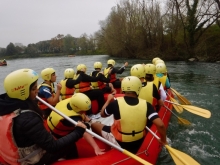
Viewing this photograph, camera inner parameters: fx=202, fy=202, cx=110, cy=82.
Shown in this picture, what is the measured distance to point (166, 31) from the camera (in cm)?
2858

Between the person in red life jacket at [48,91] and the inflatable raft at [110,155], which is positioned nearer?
the inflatable raft at [110,155]

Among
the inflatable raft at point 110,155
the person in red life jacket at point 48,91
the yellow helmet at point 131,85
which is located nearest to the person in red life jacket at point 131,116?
the yellow helmet at point 131,85

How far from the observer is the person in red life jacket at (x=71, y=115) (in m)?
2.88

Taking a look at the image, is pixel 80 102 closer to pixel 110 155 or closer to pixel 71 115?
pixel 71 115

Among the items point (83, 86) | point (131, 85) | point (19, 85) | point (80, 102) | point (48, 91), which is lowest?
point (83, 86)

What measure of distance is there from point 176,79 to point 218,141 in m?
8.71

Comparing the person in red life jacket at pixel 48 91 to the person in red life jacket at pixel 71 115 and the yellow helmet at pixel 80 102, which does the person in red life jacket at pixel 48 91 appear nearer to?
the person in red life jacket at pixel 71 115

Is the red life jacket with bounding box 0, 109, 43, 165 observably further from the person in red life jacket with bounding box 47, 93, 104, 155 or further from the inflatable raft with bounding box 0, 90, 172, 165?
the person in red life jacket with bounding box 47, 93, 104, 155

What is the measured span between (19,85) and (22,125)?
Answer: 415 mm

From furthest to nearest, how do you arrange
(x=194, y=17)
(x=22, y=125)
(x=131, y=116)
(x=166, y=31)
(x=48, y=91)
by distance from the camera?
(x=166, y=31), (x=194, y=17), (x=48, y=91), (x=131, y=116), (x=22, y=125)

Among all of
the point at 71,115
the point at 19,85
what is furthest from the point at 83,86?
the point at 19,85

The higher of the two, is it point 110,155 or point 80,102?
point 80,102

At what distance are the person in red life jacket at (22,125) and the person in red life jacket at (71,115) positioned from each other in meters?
0.69

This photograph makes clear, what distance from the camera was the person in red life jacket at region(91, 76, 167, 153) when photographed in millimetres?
2812
